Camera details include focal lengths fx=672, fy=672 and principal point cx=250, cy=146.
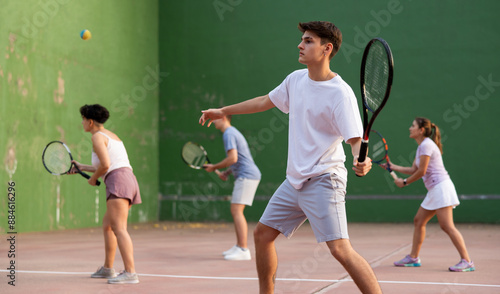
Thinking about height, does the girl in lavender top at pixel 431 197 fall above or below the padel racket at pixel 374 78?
below

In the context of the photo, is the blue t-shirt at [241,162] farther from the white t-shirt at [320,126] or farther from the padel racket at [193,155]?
the white t-shirt at [320,126]

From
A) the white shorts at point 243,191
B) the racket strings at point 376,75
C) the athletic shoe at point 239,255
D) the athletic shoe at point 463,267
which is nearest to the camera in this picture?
the racket strings at point 376,75

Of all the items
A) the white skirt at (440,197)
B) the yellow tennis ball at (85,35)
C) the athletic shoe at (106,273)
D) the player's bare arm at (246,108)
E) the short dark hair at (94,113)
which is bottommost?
the athletic shoe at (106,273)

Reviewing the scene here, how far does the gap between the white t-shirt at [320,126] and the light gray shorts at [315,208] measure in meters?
0.05

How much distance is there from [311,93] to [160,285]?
202 centimetres

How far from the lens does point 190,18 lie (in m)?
12.9

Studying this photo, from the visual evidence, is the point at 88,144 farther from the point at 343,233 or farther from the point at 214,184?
the point at 343,233

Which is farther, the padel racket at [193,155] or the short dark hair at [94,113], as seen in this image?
the padel racket at [193,155]

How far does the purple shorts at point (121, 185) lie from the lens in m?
4.70

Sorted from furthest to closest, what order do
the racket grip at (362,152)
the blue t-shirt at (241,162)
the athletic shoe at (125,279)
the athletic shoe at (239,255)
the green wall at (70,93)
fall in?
the green wall at (70,93), the blue t-shirt at (241,162), the athletic shoe at (239,255), the athletic shoe at (125,279), the racket grip at (362,152)

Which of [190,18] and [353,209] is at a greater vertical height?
[190,18]

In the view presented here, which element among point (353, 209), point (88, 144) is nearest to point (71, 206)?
point (88, 144)

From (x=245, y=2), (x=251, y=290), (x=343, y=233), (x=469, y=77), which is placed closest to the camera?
(x=343, y=233)

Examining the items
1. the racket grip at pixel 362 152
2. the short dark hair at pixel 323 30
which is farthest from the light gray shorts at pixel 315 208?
the short dark hair at pixel 323 30
